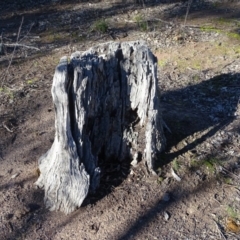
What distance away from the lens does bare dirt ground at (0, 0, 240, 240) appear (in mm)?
3924

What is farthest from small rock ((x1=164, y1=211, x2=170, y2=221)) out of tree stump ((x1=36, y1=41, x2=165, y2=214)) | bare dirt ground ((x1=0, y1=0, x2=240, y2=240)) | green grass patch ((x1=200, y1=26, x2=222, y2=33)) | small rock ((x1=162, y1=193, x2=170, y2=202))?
green grass patch ((x1=200, y1=26, x2=222, y2=33))

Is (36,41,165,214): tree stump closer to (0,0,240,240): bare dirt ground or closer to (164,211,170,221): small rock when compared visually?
(0,0,240,240): bare dirt ground

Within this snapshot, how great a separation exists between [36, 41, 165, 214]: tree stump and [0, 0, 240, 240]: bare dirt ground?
187 millimetres

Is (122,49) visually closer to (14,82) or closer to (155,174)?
(155,174)

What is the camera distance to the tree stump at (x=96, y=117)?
371 centimetres

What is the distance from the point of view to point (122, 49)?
12.9 feet

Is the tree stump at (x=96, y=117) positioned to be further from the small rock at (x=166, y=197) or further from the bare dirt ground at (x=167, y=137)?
the small rock at (x=166, y=197)

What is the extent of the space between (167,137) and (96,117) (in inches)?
38.3

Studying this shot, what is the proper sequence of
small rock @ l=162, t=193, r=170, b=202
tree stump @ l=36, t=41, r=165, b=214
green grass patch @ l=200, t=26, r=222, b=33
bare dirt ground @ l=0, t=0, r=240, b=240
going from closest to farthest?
tree stump @ l=36, t=41, r=165, b=214 < bare dirt ground @ l=0, t=0, r=240, b=240 < small rock @ l=162, t=193, r=170, b=202 < green grass patch @ l=200, t=26, r=222, b=33

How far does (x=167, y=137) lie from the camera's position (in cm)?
466

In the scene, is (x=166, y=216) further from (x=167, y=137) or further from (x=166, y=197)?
(x=167, y=137)

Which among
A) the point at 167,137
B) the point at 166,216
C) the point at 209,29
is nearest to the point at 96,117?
the point at 167,137

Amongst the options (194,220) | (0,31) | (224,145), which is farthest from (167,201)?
(0,31)

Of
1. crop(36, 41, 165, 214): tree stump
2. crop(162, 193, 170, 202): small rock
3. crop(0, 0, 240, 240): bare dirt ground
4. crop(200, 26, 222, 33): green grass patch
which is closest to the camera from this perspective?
crop(36, 41, 165, 214): tree stump
